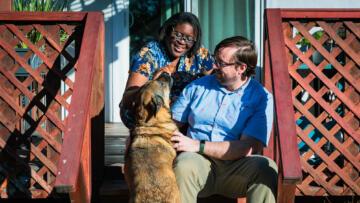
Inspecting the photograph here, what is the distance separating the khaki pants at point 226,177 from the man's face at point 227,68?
0.60 meters

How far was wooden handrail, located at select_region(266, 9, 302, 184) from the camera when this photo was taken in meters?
2.24

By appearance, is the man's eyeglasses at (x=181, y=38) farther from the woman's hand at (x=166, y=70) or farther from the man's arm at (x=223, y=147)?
the man's arm at (x=223, y=147)

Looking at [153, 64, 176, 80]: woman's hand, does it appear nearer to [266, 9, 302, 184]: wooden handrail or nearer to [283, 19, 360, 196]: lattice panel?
[266, 9, 302, 184]: wooden handrail

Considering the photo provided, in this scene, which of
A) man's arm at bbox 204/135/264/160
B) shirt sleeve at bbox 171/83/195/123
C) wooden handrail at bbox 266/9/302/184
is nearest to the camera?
wooden handrail at bbox 266/9/302/184

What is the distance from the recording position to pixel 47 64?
336cm

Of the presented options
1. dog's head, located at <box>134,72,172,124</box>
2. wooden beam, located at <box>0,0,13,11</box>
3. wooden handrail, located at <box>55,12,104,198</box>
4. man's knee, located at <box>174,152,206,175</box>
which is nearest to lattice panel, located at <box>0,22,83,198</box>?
wooden handrail, located at <box>55,12,104,198</box>

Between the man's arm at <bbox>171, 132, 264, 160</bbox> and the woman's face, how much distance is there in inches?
36.6

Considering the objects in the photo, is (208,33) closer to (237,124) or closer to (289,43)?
(289,43)

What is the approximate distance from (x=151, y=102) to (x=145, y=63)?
0.60 meters

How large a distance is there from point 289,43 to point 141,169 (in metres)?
1.74

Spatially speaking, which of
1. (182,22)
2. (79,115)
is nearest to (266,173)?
(79,115)

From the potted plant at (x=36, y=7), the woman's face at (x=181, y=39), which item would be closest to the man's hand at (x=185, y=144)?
the woman's face at (x=181, y=39)

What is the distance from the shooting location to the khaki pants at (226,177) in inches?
97.2

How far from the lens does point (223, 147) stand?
261cm
